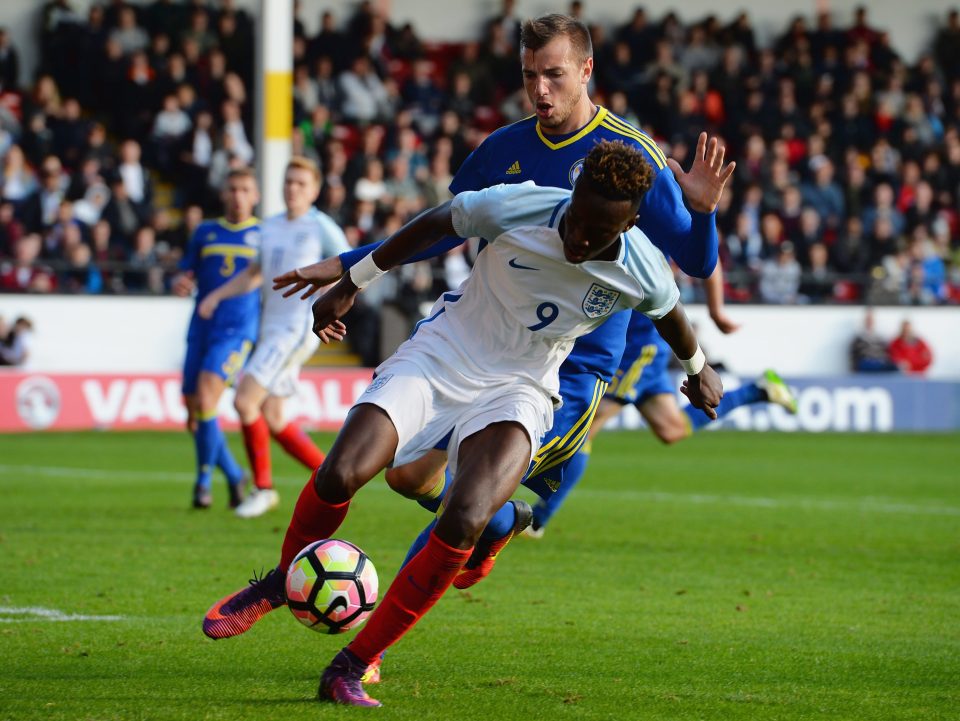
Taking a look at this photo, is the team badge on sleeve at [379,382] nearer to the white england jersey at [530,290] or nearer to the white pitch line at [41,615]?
the white england jersey at [530,290]

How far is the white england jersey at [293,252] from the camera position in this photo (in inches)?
415

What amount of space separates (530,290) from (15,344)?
14.8m

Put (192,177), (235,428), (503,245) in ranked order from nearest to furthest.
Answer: (503,245)
(235,428)
(192,177)

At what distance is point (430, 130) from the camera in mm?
23344

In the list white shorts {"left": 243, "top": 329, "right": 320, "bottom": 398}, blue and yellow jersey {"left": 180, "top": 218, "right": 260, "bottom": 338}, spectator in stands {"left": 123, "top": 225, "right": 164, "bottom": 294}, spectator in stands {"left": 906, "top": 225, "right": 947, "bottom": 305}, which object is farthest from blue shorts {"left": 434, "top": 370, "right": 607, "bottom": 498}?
spectator in stands {"left": 906, "top": 225, "right": 947, "bottom": 305}

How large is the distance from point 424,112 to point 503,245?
1888 centimetres

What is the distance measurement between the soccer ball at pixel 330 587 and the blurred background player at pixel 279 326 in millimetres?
5448

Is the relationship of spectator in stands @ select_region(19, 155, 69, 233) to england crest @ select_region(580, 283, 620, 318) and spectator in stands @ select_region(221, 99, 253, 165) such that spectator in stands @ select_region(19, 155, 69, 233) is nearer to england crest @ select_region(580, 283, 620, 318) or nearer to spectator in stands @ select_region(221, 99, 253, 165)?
spectator in stands @ select_region(221, 99, 253, 165)

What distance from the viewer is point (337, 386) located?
19.5 m

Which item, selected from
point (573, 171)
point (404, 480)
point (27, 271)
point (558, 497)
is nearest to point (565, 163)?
point (573, 171)

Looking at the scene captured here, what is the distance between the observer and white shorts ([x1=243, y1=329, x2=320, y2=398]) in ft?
34.2

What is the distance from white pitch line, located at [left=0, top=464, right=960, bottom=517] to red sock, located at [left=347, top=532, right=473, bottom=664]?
752cm

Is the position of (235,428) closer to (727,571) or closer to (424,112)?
(424,112)

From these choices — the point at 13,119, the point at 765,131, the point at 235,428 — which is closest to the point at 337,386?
the point at 235,428
